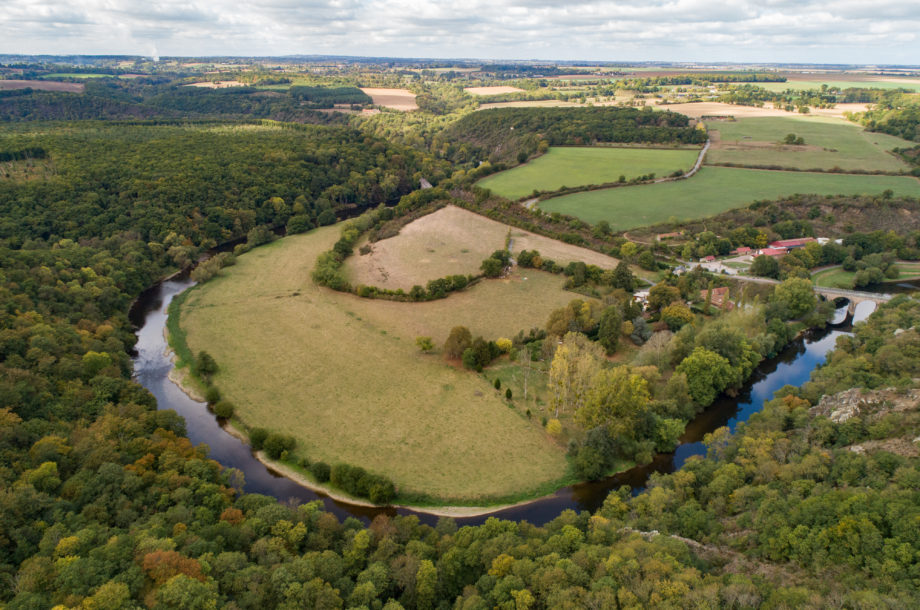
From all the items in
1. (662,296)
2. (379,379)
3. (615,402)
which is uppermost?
(662,296)

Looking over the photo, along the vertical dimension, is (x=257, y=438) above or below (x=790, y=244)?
below

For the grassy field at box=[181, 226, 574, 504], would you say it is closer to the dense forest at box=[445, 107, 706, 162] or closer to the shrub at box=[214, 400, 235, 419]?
the shrub at box=[214, 400, 235, 419]

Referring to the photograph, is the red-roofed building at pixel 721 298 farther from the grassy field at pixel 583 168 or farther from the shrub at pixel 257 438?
the shrub at pixel 257 438

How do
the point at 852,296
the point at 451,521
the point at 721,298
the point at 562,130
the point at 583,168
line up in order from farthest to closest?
the point at 562,130 → the point at 583,168 → the point at 852,296 → the point at 721,298 → the point at 451,521

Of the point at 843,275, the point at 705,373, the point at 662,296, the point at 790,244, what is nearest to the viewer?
the point at 705,373

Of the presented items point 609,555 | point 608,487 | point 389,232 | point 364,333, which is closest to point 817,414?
point 608,487

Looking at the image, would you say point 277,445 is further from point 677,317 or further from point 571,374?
point 677,317

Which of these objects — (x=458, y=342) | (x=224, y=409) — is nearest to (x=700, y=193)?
(x=458, y=342)

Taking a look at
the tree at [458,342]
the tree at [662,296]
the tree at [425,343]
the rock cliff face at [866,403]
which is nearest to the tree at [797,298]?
the tree at [662,296]

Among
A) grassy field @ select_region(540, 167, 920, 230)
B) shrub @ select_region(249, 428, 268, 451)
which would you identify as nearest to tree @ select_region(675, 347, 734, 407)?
shrub @ select_region(249, 428, 268, 451)
